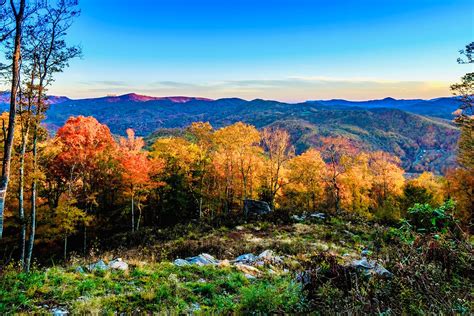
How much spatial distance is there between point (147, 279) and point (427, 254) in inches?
268

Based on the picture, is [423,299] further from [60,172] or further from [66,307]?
[60,172]

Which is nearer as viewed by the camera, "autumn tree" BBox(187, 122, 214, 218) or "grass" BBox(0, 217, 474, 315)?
"grass" BBox(0, 217, 474, 315)

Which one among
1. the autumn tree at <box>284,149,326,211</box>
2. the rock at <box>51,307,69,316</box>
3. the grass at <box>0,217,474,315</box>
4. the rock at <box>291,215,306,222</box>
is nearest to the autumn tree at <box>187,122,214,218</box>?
the autumn tree at <box>284,149,326,211</box>

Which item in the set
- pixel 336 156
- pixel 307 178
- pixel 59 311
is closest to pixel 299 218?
pixel 336 156

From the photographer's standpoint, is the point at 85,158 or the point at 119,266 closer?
the point at 119,266

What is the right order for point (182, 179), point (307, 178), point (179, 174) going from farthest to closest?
point (307, 178)
point (182, 179)
point (179, 174)

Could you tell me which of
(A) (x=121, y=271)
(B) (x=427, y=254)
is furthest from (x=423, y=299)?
(A) (x=121, y=271)

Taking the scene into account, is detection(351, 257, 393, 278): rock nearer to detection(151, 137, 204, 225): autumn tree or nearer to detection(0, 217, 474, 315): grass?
detection(0, 217, 474, 315): grass

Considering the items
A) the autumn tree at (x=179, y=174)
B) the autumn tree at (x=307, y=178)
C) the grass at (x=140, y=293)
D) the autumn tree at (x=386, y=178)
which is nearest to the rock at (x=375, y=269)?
the grass at (x=140, y=293)

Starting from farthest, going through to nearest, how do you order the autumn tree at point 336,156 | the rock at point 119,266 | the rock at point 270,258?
the autumn tree at point 336,156 → the rock at point 270,258 → the rock at point 119,266

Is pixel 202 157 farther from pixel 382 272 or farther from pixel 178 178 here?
pixel 382 272

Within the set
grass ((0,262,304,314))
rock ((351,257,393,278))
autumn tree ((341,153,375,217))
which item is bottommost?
autumn tree ((341,153,375,217))

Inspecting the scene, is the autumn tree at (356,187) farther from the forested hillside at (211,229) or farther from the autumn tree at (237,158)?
the autumn tree at (237,158)

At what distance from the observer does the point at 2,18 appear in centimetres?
936
